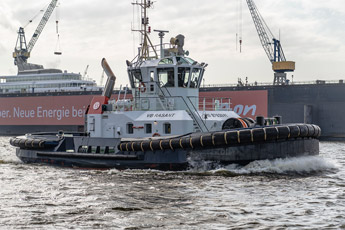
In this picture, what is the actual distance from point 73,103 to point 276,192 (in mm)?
39596

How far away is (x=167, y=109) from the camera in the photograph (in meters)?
17.2

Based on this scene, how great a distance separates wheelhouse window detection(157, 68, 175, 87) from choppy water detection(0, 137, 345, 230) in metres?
3.73

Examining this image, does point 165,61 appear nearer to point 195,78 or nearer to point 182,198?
point 195,78

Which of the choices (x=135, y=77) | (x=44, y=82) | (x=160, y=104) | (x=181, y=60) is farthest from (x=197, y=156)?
(x=44, y=82)

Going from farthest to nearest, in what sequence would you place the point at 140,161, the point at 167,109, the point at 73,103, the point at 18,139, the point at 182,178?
the point at 73,103 < the point at 18,139 < the point at 167,109 < the point at 140,161 < the point at 182,178

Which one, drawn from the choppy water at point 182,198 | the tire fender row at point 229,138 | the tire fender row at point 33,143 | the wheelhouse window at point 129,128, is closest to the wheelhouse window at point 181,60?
the wheelhouse window at point 129,128

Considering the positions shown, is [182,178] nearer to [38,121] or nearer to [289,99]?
[289,99]

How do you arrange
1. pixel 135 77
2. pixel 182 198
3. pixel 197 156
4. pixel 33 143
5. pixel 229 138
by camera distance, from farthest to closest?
pixel 33 143 → pixel 135 77 → pixel 197 156 → pixel 229 138 → pixel 182 198

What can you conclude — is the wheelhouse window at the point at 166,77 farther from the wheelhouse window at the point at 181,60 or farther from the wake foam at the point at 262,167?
the wake foam at the point at 262,167

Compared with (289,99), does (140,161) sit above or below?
below

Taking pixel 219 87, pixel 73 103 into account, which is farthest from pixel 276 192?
pixel 73 103

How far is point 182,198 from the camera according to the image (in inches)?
473

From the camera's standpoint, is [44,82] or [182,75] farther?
[44,82]

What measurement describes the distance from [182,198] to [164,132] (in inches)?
187
